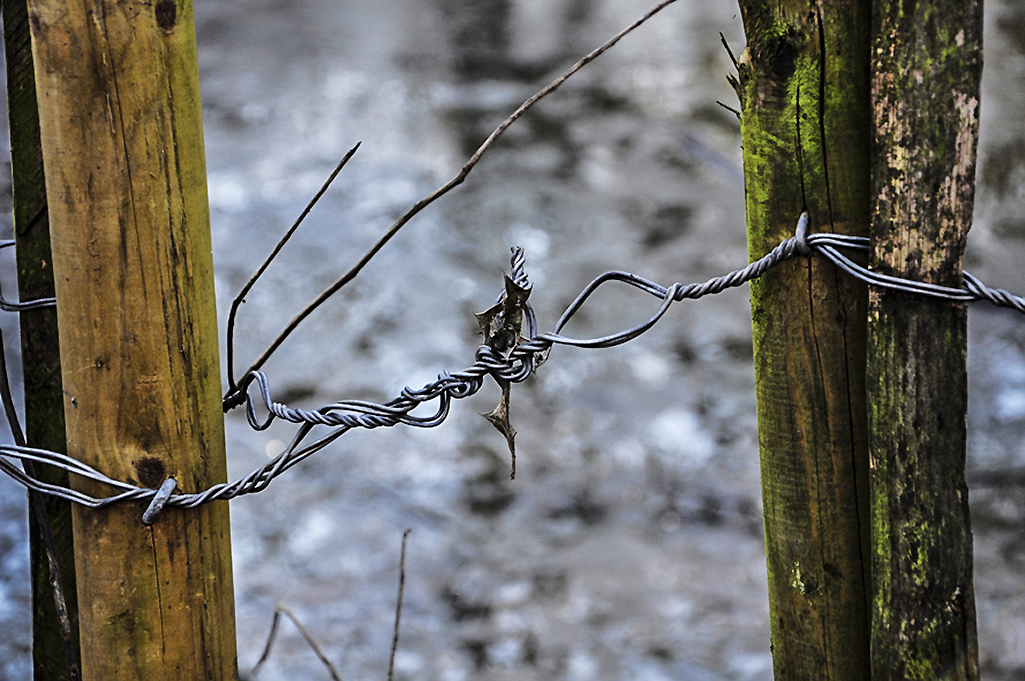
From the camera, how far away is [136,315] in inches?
46.8

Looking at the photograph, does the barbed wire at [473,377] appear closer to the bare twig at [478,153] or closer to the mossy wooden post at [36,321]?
the bare twig at [478,153]

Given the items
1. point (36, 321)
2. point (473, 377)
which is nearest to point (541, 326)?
point (36, 321)

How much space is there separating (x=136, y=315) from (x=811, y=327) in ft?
2.89

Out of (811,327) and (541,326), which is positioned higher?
(541,326)

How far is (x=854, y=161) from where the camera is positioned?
3.85ft

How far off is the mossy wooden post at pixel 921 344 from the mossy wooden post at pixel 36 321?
4.32ft

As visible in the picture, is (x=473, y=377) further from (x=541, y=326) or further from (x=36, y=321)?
(x=541, y=326)

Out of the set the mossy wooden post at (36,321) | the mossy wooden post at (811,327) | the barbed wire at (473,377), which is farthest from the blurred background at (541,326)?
the barbed wire at (473,377)

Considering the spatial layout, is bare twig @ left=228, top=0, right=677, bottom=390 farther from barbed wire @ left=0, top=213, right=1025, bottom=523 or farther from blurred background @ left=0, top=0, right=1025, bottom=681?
blurred background @ left=0, top=0, right=1025, bottom=681

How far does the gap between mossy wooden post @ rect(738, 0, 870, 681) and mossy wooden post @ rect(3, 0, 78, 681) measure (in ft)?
3.92

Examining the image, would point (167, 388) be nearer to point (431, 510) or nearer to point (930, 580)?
point (930, 580)

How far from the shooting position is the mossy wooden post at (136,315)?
3.76ft

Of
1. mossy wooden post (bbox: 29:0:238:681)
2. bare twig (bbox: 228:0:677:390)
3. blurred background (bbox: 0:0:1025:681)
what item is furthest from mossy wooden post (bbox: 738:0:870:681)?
blurred background (bbox: 0:0:1025:681)

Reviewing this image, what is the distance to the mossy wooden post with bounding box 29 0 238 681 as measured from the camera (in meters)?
1.14
